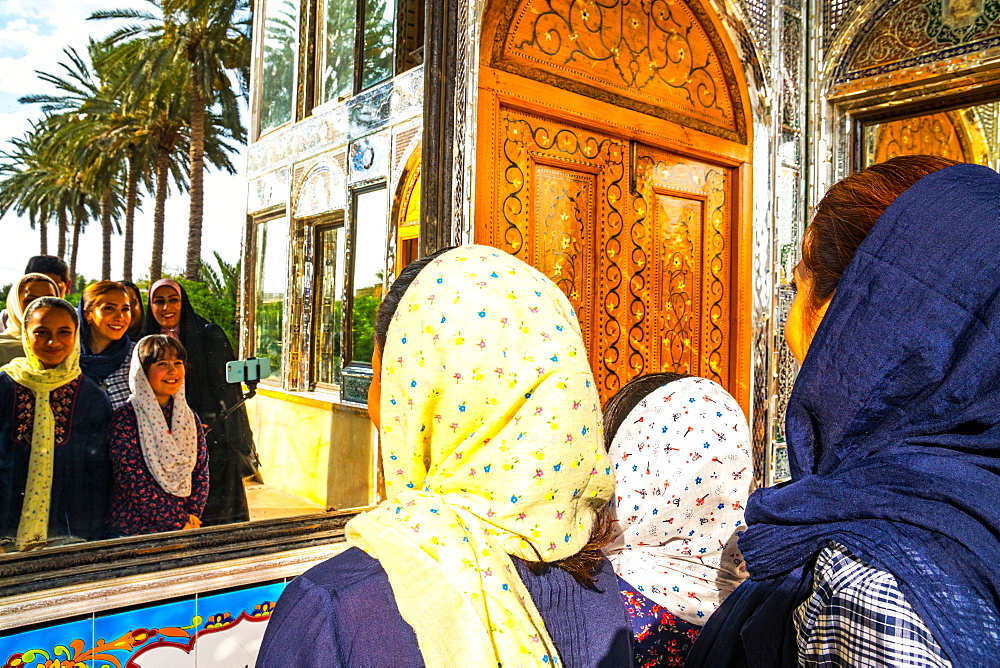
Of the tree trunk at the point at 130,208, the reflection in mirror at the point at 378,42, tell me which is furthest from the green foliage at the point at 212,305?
the reflection in mirror at the point at 378,42

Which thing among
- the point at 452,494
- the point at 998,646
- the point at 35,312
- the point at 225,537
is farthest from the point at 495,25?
the point at 998,646

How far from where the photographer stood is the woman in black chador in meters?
1.91

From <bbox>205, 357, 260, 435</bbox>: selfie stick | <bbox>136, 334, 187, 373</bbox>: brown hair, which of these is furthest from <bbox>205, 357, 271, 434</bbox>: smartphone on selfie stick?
<bbox>136, 334, 187, 373</bbox>: brown hair

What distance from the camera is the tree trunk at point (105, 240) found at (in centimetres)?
181

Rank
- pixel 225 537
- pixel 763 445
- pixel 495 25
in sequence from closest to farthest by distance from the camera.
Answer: pixel 225 537, pixel 495 25, pixel 763 445

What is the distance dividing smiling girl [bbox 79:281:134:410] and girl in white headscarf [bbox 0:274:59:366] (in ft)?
0.26

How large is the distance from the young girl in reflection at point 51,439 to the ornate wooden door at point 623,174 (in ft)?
4.13

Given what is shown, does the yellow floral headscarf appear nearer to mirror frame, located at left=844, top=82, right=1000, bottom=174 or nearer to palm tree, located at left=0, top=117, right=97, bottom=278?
palm tree, located at left=0, top=117, right=97, bottom=278

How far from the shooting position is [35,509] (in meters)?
1.68

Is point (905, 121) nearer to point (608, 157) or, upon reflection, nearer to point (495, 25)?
point (608, 157)

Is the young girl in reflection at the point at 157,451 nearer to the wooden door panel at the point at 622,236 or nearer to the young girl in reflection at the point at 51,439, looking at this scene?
the young girl in reflection at the point at 51,439

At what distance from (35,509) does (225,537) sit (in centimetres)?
46

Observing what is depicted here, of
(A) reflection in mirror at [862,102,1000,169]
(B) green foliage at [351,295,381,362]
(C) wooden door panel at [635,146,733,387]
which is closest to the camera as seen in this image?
(B) green foliage at [351,295,381,362]

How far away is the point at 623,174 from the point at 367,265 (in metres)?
1.29
